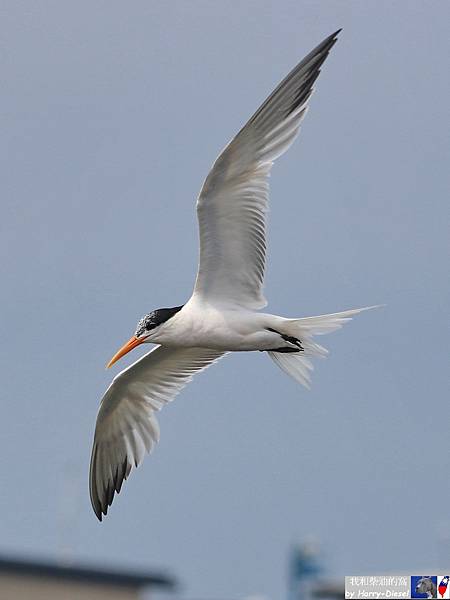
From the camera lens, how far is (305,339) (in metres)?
13.6

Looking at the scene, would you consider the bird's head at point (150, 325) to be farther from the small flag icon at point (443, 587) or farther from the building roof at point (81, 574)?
the building roof at point (81, 574)

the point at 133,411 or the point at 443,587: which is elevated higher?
the point at 133,411

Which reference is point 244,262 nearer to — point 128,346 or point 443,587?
point 128,346

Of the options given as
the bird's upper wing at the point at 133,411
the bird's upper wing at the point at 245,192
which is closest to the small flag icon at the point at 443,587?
the bird's upper wing at the point at 133,411

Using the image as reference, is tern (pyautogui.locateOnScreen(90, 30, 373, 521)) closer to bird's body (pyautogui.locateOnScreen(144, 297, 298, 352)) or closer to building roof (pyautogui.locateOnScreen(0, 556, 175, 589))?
bird's body (pyautogui.locateOnScreen(144, 297, 298, 352))

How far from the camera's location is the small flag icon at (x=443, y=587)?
1937 cm

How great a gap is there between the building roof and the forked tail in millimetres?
10997

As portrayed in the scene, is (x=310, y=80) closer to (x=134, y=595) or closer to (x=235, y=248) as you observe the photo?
(x=235, y=248)

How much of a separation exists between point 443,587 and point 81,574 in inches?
288

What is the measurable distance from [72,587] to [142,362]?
10.6 m

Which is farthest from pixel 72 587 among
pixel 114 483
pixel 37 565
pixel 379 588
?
pixel 114 483

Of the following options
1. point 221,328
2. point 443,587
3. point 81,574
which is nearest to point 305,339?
point 221,328

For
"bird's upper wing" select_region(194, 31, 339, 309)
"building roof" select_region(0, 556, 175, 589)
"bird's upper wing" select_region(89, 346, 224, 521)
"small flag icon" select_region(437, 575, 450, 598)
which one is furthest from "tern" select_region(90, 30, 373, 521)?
"building roof" select_region(0, 556, 175, 589)

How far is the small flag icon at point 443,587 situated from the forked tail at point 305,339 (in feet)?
20.7
